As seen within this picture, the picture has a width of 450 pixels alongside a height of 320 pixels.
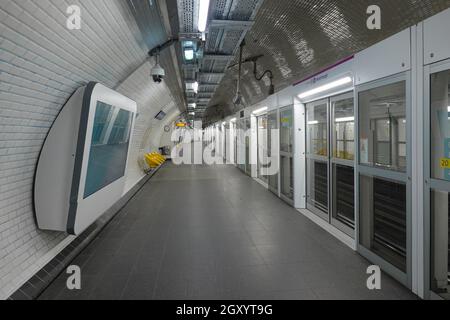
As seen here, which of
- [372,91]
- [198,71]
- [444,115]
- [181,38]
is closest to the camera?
[444,115]

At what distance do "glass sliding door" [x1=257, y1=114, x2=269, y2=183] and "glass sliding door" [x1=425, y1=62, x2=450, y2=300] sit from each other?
5713 mm

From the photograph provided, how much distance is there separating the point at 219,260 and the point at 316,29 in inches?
152

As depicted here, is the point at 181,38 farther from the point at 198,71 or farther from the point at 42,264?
the point at 42,264

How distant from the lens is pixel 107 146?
3.80 m

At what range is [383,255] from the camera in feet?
10.1

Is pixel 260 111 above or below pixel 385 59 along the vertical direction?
above

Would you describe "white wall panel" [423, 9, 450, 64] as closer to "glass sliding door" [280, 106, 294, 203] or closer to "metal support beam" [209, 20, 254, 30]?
"metal support beam" [209, 20, 254, 30]

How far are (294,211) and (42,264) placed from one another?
4209 mm

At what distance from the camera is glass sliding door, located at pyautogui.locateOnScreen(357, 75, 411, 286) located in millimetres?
3152

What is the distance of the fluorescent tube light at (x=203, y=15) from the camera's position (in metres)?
2.97

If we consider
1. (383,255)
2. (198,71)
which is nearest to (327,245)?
(383,255)

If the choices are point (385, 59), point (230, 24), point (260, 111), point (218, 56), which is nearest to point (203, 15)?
point (230, 24)

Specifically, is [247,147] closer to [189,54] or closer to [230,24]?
[189,54]

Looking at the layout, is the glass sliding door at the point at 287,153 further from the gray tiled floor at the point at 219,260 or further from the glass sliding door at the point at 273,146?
the gray tiled floor at the point at 219,260
